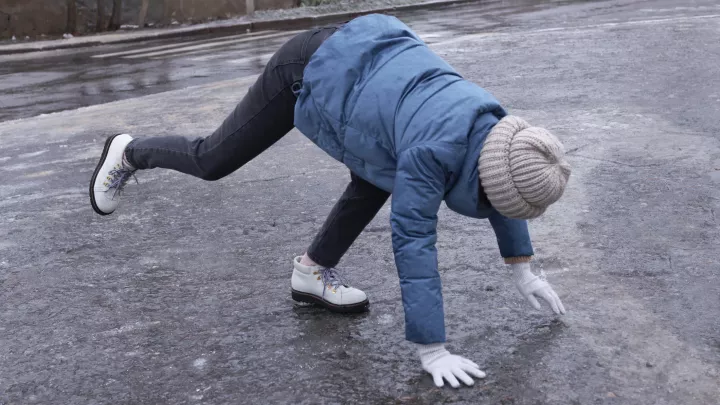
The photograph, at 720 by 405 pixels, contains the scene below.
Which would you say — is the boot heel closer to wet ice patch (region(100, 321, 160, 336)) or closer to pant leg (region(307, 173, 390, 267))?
pant leg (region(307, 173, 390, 267))

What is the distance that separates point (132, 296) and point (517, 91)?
4333mm

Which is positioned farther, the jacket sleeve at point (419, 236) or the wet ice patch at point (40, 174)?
the wet ice patch at point (40, 174)

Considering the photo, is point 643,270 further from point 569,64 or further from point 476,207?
point 569,64

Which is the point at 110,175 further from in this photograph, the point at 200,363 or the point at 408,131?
the point at 408,131

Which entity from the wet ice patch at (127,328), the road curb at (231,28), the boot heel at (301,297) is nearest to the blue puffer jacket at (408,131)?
the boot heel at (301,297)

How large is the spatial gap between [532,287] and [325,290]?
777 millimetres

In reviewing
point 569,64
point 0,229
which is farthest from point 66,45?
point 0,229

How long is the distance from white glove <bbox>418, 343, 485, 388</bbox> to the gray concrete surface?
0.05 m

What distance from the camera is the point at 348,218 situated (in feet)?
10.3

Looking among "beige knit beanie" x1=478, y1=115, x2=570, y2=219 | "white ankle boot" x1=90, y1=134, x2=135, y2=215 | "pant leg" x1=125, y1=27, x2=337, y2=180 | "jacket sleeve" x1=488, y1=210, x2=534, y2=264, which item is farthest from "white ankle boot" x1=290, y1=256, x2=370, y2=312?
"white ankle boot" x1=90, y1=134, x2=135, y2=215

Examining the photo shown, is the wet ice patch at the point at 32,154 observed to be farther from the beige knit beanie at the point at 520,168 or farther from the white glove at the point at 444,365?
the beige knit beanie at the point at 520,168

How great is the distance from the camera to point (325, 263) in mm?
3240

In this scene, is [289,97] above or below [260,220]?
above

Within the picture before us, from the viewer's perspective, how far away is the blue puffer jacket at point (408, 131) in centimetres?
247
